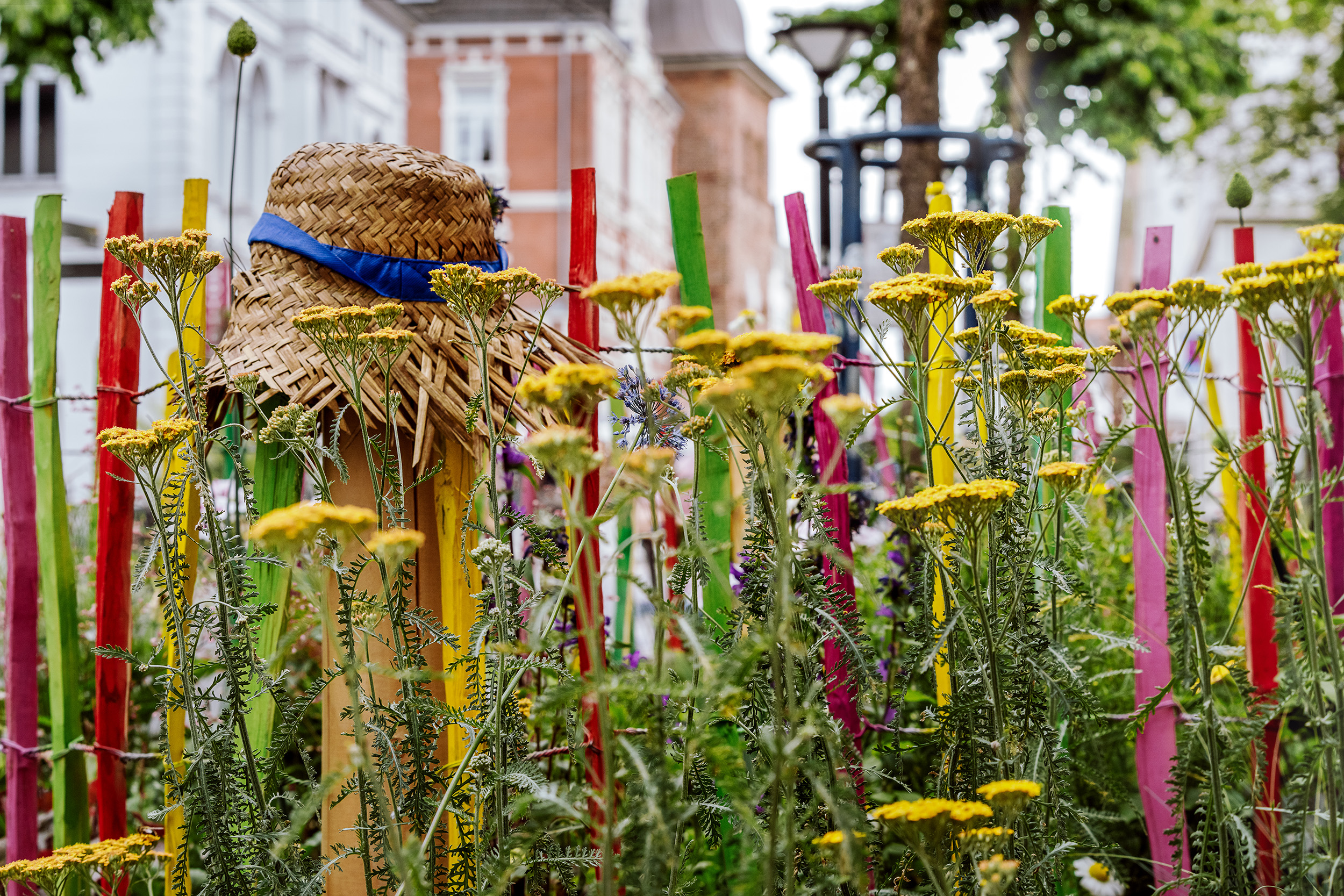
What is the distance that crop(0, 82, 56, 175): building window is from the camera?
16.6m

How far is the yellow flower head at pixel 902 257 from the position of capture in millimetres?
1896

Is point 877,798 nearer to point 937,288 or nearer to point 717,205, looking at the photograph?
point 937,288

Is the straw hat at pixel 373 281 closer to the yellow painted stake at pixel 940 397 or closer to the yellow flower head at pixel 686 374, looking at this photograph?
the yellow flower head at pixel 686 374

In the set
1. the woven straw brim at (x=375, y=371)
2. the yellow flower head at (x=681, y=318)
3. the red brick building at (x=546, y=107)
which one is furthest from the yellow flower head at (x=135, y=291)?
the red brick building at (x=546, y=107)

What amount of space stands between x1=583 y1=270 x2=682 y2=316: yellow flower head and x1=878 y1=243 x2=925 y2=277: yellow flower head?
23.6 inches

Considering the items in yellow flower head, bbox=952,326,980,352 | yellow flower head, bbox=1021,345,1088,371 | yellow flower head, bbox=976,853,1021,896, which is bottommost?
yellow flower head, bbox=976,853,1021,896

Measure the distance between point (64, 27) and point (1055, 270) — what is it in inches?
401

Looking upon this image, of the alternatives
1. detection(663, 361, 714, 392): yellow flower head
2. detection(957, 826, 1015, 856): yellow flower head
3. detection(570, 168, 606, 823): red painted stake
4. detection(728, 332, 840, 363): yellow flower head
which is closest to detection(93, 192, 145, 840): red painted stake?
detection(570, 168, 606, 823): red painted stake

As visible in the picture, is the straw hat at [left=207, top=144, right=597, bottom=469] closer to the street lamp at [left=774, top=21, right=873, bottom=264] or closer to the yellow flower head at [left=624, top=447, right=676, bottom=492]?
the yellow flower head at [left=624, top=447, right=676, bottom=492]

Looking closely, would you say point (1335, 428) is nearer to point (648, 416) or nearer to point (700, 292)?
point (700, 292)

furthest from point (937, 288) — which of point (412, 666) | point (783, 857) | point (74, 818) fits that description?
point (74, 818)

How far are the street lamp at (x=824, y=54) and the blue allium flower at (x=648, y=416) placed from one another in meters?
6.18

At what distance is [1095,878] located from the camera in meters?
2.55

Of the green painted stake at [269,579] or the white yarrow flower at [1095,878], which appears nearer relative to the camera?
the green painted stake at [269,579]
